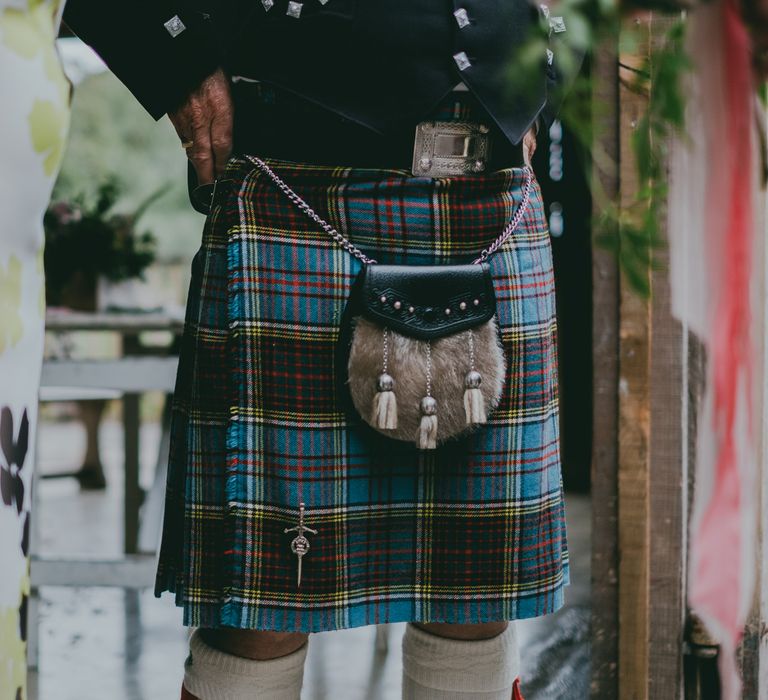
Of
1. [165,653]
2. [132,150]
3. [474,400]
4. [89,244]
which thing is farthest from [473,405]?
[132,150]

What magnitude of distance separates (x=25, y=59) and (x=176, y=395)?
21.5 inches

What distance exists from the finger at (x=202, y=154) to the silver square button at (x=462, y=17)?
281 mm

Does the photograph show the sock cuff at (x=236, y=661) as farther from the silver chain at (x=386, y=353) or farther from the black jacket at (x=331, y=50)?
the black jacket at (x=331, y=50)

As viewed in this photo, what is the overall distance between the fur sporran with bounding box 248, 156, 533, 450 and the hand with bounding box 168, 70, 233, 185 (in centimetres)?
6

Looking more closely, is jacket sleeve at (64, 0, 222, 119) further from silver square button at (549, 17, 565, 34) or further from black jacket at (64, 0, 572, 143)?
silver square button at (549, 17, 565, 34)

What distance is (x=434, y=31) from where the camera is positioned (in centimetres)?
105

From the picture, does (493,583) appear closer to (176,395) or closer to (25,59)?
(176,395)

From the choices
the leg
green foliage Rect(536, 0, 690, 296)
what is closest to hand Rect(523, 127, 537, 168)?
the leg

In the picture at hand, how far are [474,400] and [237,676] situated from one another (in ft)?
1.19

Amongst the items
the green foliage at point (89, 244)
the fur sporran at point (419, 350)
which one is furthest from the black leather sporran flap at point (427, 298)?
the green foliage at point (89, 244)

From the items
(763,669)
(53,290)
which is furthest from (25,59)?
(53,290)

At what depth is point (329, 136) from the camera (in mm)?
1061

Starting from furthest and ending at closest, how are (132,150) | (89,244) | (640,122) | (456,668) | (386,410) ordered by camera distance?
(132,150) → (89,244) → (456,668) → (386,410) → (640,122)

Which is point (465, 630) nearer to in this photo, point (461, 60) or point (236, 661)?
point (236, 661)
